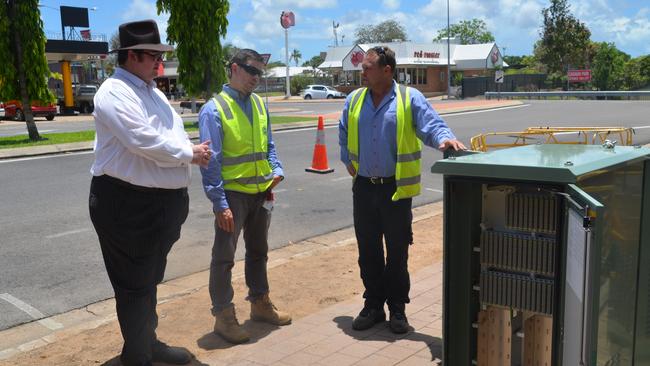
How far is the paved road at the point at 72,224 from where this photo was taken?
580 centimetres

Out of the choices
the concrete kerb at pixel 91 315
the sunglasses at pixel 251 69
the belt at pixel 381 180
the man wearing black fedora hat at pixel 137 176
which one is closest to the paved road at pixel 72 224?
the concrete kerb at pixel 91 315

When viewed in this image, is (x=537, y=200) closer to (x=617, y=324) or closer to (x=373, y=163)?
(x=617, y=324)

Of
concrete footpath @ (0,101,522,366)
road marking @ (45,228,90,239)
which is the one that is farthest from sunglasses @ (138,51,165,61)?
road marking @ (45,228,90,239)

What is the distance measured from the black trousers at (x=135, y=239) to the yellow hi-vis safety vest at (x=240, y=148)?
61cm

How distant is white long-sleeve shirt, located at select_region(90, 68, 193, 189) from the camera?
11.3ft

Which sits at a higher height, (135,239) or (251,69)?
(251,69)

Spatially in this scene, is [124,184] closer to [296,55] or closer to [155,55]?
[155,55]

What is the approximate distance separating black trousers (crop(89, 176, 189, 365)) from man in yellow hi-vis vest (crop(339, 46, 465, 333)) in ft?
4.38

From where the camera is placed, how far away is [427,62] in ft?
212

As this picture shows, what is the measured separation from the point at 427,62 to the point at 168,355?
62.8 metres

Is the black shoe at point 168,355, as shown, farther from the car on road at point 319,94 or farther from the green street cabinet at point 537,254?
the car on road at point 319,94

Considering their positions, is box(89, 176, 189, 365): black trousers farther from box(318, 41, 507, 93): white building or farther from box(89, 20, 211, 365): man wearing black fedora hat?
box(318, 41, 507, 93): white building

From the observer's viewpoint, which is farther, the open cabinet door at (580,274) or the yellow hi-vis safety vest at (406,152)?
the yellow hi-vis safety vest at (406,152)

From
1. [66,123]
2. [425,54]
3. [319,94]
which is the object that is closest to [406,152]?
[66,123]
